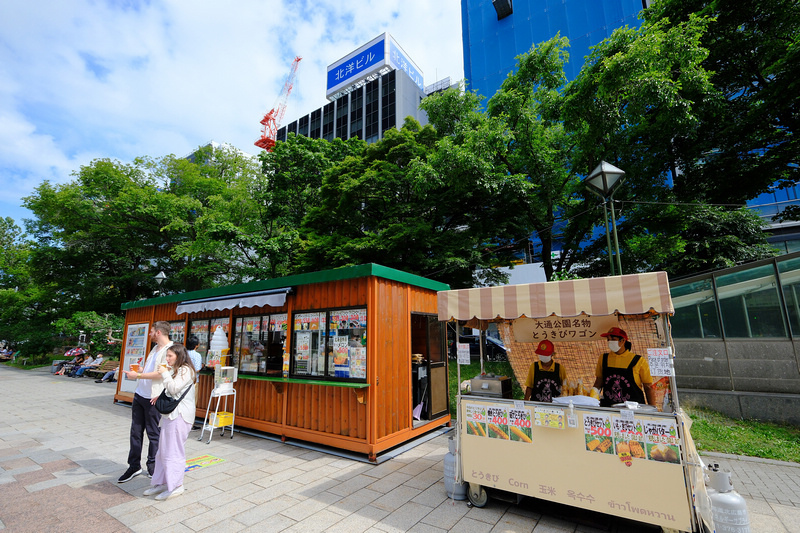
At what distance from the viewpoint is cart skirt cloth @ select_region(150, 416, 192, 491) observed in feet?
14.4

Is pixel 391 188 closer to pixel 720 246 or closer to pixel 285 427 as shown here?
pixel 285 427

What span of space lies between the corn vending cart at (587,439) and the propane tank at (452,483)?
0.37ft

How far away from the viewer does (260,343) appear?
7785 mm

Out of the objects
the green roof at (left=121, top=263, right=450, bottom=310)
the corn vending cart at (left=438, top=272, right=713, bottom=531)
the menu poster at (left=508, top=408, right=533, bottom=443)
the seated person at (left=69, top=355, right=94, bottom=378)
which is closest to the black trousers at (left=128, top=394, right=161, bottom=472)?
the green roof at (left=121, top=263, right=450, bottom=310)

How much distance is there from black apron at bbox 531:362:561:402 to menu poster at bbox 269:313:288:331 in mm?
4870

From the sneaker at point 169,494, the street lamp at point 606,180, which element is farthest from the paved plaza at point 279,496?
the street lamp at point 606,180

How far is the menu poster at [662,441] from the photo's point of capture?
3.22 m

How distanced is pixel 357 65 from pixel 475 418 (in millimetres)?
53216

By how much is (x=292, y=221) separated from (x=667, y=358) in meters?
16.7

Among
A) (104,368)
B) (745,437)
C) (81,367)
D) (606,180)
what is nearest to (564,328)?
(606,180)

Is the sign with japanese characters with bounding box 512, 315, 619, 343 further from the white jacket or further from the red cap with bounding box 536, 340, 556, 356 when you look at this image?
the white jacket

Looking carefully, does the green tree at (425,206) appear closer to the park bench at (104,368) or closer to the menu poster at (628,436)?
the menu poster at (628,436)

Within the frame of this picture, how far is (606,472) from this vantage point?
345 cm

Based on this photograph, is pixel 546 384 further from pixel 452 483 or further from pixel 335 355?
pixel 335 355
